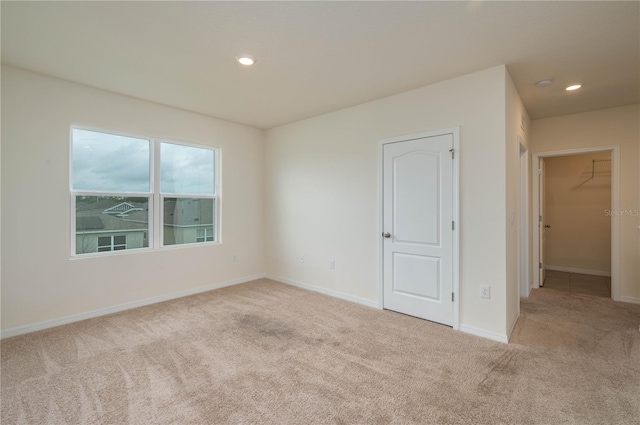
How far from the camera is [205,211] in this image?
4535 mm

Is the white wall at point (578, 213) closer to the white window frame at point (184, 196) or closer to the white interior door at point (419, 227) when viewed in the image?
the white interior door at point (419, 227)

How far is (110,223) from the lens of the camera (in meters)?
3.57

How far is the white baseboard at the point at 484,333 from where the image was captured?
274cm

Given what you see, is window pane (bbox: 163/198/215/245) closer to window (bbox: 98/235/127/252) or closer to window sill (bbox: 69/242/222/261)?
window sill (bbox: 69/242/222/261)

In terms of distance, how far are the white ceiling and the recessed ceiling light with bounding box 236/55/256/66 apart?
0.20ft

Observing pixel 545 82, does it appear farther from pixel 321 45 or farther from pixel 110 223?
pixel 110 223

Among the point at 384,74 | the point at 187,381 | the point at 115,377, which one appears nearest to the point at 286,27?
the point at 384,74

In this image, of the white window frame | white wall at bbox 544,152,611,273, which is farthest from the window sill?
white wall at bbox 544,152,611,273

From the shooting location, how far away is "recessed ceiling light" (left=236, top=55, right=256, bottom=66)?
2.62 metres

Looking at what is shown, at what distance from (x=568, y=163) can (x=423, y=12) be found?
17.6 ft

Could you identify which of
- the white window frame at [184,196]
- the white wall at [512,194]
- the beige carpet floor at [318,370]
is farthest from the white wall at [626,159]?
the white window frame at [184,196]

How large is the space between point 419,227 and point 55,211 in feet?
13.0

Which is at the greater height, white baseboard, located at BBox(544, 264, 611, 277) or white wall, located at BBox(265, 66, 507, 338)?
white wall, located at BBox(265, 66, 507, 338)

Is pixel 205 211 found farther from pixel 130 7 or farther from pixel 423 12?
pixel 423 12
